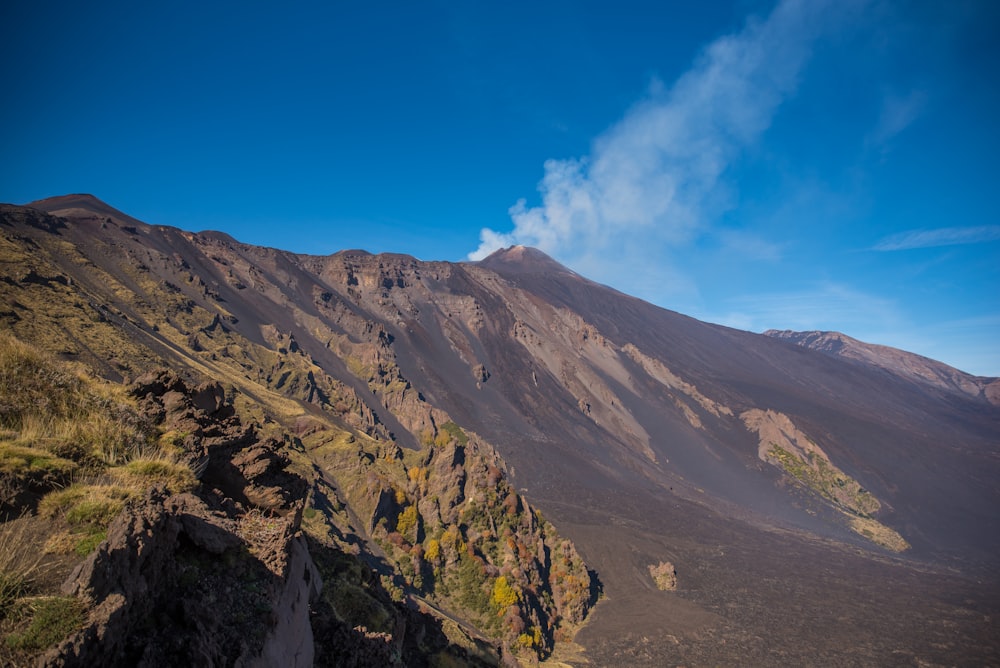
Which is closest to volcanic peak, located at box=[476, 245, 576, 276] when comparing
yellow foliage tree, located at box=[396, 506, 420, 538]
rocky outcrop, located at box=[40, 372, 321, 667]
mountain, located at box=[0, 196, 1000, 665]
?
mountain, located at box=[0, 196, 1000, 665]

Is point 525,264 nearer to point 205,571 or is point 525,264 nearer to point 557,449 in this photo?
point 557,449

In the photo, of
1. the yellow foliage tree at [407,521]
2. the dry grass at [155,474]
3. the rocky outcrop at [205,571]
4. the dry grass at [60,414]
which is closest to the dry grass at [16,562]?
the rocky outcrop at [205,571]

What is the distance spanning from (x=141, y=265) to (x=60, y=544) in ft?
216

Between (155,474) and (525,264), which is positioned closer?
(155,474)

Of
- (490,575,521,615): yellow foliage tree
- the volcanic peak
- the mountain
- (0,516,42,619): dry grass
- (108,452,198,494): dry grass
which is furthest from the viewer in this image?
the volcanic peak

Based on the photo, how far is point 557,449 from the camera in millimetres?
67312

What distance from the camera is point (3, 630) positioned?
3.03 m

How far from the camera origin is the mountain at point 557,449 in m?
29.8

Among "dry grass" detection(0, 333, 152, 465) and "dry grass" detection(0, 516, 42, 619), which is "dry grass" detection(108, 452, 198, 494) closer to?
"dry grass" detection(0, 333, 152, 465)

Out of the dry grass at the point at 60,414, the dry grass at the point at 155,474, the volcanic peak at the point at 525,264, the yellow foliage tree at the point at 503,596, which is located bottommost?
the yellow foliage tree at the point at 503,596

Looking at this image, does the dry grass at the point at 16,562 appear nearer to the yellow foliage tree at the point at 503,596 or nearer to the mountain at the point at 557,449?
the mountain at the point at 557,449

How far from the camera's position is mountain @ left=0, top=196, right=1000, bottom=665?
97.6ft

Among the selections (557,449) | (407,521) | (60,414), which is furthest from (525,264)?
(60,414)

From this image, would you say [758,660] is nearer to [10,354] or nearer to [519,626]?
[519,626]
